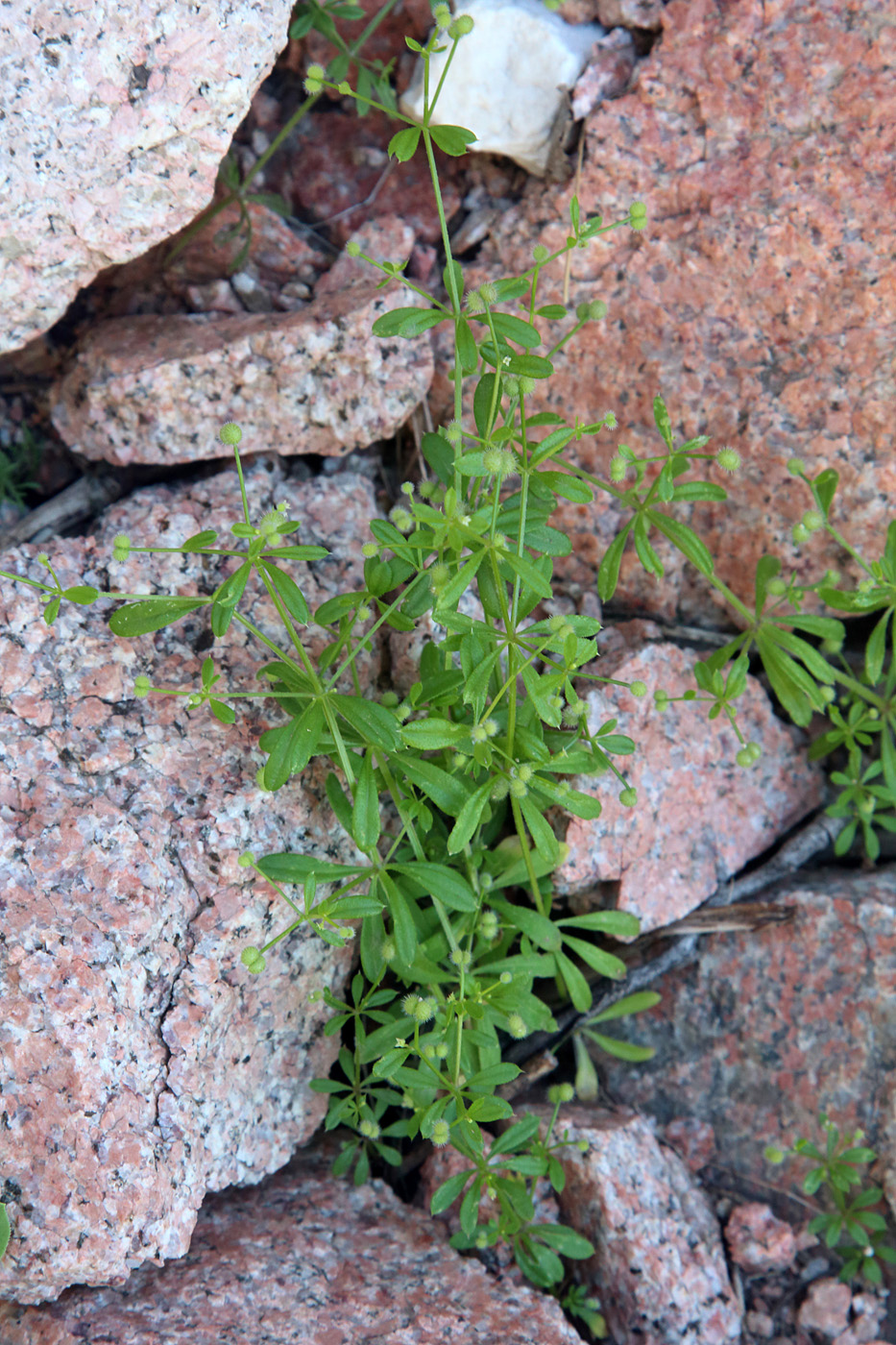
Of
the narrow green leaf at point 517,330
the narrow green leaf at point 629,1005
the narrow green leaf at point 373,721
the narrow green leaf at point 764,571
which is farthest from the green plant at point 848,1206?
the narrow green leaf at point 517,330

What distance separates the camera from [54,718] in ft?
9.32

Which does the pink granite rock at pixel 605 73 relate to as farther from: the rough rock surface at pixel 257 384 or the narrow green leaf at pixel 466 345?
the narrow green leaf at pixel 466 345

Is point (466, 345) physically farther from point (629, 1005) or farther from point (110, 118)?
point (629, 1005)

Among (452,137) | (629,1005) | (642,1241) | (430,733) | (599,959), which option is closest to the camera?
(430,733)

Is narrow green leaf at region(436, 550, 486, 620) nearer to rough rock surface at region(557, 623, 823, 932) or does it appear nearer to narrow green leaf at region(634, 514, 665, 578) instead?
narrow green leaf at region(634, 514, 665, 578)

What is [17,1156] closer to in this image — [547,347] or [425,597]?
[425,597]

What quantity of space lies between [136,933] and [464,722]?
1.05 metres

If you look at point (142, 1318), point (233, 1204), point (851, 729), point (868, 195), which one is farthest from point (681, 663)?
point (142, 1318)

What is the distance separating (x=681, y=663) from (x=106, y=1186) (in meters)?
2.35

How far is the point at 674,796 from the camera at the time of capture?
3508 millimetres

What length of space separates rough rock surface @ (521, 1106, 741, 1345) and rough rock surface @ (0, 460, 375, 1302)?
92 cm

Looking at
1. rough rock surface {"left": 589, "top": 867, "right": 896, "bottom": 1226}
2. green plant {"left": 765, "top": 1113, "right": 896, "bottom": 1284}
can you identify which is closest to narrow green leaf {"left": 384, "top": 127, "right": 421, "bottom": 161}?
rough rock surface {"left": 589, "top": 867, "right": 896, "bottom": 1226}

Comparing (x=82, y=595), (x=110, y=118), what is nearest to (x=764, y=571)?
(x=82, y=595)

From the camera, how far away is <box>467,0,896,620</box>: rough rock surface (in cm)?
325
